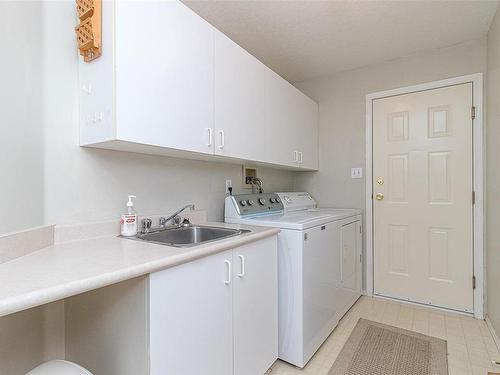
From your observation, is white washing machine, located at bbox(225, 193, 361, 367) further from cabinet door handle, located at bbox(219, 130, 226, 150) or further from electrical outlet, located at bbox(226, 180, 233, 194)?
cabinet door handle, located at bbox(219, 130, 226, 150)

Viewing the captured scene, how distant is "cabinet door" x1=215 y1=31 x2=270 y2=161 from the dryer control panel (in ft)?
1.18

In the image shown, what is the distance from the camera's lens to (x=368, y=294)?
2762 mm

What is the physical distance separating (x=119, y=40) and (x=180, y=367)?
1.36 meters

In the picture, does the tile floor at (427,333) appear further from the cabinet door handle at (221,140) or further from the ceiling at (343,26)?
the ceiling at (343,26)

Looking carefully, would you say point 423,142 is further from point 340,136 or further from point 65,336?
point 65,336

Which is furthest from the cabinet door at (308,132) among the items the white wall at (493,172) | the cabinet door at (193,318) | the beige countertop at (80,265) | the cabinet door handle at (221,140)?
Result: the cabinet door at (193,318)

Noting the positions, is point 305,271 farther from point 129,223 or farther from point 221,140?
point 129,223

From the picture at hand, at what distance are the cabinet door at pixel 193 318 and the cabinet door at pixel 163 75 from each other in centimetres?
63

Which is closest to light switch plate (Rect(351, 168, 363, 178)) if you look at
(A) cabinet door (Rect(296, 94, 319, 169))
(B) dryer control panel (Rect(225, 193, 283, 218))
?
(A) cabinet door (Rect(296, 94, 319, 169))

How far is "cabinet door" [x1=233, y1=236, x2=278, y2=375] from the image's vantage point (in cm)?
136

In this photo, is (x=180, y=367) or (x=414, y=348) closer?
(x=180, y=367)

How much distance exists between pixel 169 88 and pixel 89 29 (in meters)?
0.40

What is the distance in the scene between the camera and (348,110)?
291cm

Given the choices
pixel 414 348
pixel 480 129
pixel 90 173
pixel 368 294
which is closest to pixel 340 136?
pixel 480 129
